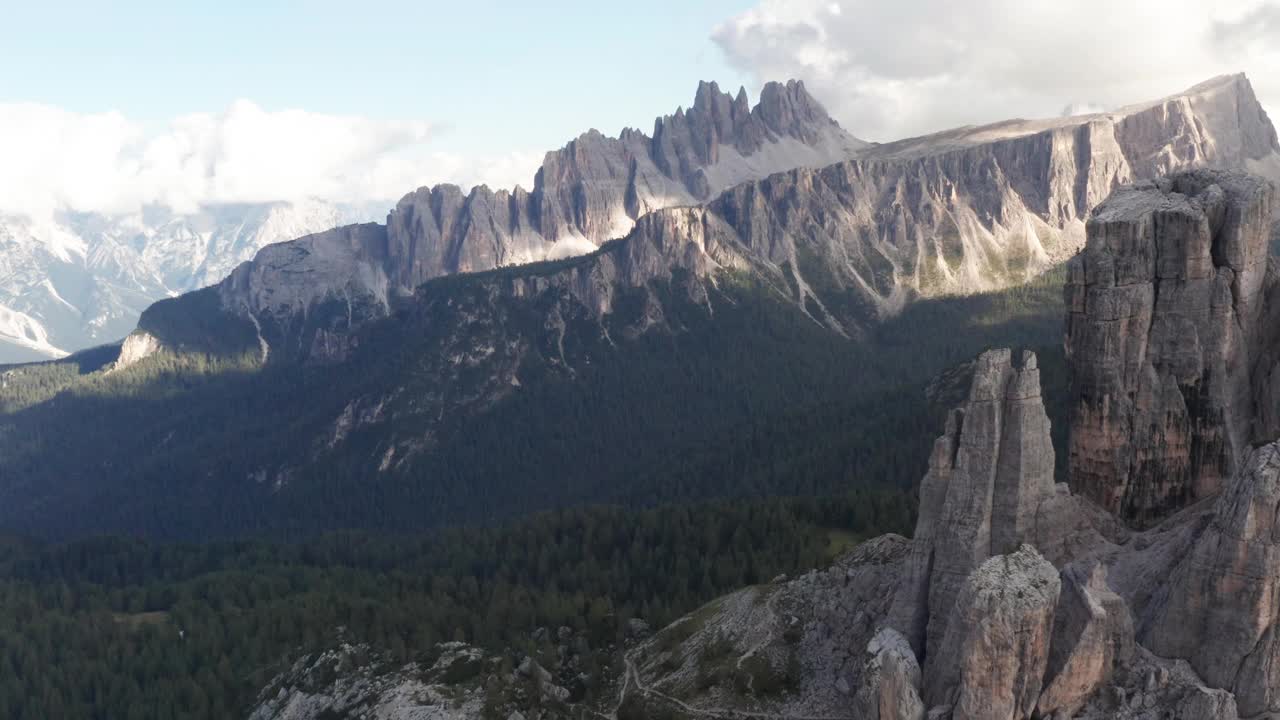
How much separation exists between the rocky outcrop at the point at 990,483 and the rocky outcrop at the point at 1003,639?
20.3 feet

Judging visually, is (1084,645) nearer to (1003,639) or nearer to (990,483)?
(1003,639)

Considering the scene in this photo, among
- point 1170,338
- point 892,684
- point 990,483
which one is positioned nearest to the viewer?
point 892,684

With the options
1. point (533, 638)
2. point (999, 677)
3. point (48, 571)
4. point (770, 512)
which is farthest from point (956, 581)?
point (48, 571)

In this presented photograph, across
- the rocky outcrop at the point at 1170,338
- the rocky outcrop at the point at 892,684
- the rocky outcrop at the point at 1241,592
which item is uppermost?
the rocky outcrop at the point at 1170,338

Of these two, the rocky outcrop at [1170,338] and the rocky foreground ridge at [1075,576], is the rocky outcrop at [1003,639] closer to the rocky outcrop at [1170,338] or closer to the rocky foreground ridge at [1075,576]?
the rocky foreground ridge at [1075,576]

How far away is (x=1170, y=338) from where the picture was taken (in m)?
66.3

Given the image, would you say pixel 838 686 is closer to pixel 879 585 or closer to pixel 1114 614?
pixel 879 585

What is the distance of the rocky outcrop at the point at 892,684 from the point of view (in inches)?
2203

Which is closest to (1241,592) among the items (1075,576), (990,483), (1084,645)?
(1075,576)

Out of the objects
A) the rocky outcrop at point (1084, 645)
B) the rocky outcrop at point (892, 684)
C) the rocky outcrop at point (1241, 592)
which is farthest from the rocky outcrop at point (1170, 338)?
the rocky outcrop at point (892, 684)

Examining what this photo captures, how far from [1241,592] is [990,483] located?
15.3 metres

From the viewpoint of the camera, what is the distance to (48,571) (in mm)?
191500

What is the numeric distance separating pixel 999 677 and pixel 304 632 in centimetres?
9615

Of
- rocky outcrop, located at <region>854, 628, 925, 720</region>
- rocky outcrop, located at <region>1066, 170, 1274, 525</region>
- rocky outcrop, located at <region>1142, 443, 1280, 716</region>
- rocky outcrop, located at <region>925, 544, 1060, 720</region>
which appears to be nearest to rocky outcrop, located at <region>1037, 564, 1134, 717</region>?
rocky outcrop, located at <region>925, 544, 1060, 720</region>
